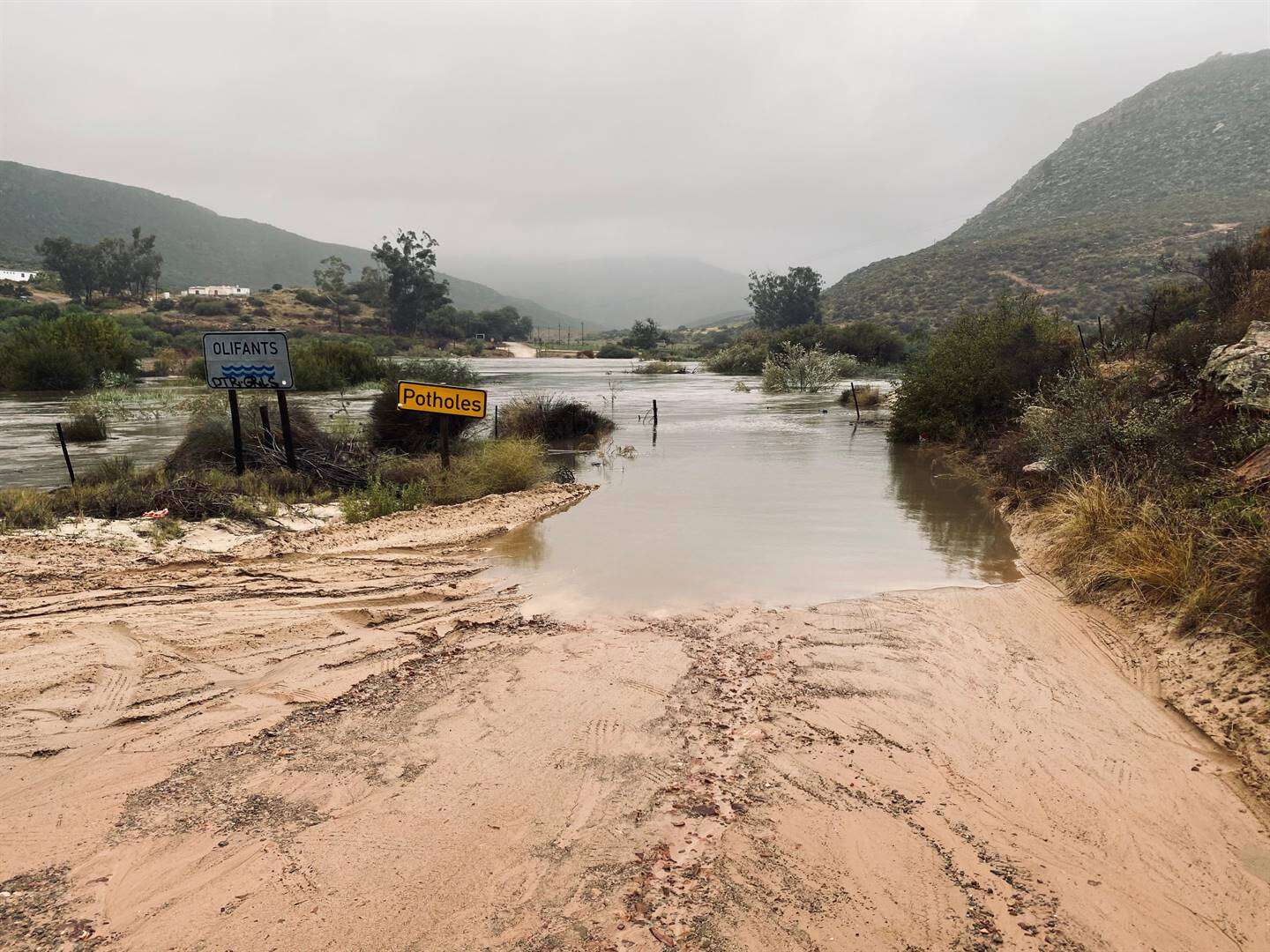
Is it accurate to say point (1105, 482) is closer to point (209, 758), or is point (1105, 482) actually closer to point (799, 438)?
point (209, 758)

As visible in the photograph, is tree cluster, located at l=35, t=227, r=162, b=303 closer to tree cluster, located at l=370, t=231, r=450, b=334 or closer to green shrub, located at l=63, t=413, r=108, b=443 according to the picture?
tree cluster, located at l=370, t=231, r=450, b=334

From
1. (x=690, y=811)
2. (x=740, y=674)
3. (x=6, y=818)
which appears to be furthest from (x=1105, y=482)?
(x=6, y=818)

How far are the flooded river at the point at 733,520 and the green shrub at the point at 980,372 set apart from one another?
1.06 m

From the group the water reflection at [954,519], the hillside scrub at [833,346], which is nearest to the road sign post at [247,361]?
the water reflection at [954,519]

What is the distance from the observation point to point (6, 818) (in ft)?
11.9

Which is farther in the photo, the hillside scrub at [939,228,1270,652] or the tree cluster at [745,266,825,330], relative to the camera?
the tree cluster at [745,266,825,330]

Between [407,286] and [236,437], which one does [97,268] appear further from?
[236,437]

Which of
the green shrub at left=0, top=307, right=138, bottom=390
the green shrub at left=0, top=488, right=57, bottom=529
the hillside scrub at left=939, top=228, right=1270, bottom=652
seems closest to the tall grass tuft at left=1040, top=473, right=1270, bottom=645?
the hillside scrub at left=939, top=228, right=1270, bottom=652

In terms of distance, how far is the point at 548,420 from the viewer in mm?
19781

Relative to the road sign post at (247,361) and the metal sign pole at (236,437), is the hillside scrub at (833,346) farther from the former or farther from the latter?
the metal sign pole at (236,437)

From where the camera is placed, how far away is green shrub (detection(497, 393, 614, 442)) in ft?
62.3

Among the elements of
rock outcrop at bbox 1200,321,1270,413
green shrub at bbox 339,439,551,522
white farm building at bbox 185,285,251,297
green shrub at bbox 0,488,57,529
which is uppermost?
white farm building at bbox 185,285,251,297

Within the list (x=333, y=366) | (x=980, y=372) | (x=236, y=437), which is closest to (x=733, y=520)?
(x=236, y=437)

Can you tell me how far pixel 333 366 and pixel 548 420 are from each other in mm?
22763
